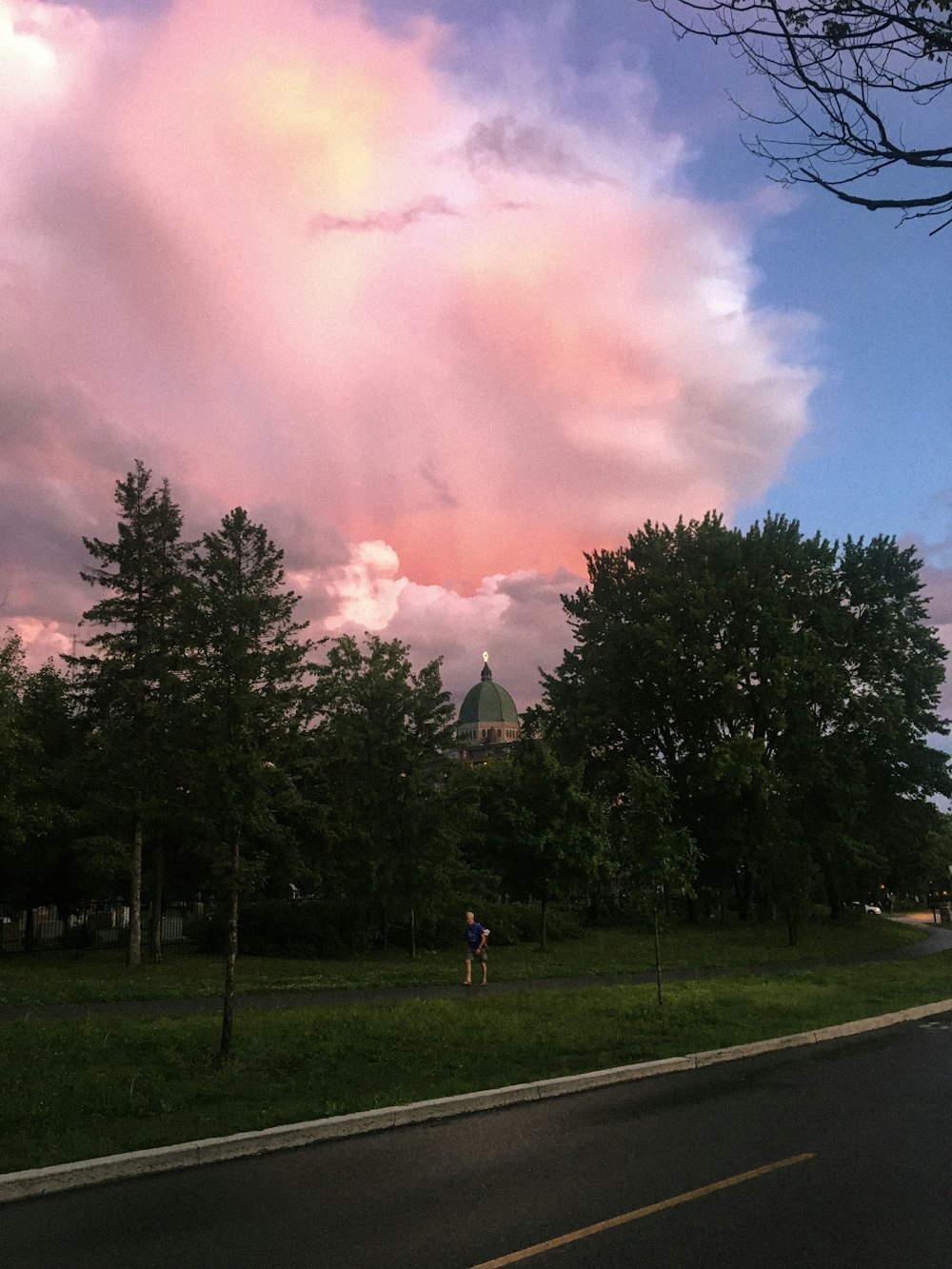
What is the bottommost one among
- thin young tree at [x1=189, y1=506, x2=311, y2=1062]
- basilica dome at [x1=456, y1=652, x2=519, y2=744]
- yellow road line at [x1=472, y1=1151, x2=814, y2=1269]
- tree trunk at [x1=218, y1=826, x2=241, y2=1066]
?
yellow road line at [x1=472, y1=1151, x2=814, y2=1269]

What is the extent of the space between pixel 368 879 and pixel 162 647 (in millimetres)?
9546

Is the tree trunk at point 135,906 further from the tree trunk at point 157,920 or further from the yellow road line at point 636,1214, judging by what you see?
the yellow road line at point 636,1214

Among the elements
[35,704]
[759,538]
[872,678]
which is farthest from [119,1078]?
[872,678]

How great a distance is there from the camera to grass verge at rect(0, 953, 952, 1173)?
28.3 feet

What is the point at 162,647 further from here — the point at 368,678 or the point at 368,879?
the point at 368,879

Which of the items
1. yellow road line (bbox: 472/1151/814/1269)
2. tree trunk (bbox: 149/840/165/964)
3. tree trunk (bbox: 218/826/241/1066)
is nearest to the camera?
yellow road line (bbox: 472/1151/814/1269)

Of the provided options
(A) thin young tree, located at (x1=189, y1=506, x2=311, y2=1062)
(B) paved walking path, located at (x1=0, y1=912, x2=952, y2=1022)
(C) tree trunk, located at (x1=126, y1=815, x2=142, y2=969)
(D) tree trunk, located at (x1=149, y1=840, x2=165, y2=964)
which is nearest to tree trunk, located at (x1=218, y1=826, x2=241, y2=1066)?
(A) thin young tree, located at (x1=189, y1=506, x2=311, y2=1062)

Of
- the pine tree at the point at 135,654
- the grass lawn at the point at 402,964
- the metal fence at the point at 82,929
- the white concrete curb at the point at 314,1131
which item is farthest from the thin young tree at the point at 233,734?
the metal fence at the point at 82,929

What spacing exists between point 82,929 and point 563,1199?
37563 millimetres

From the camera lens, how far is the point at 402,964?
2572 centimetres

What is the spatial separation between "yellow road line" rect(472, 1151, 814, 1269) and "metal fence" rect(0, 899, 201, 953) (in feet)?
107

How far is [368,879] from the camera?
91.1ft

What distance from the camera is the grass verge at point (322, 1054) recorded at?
8641mm

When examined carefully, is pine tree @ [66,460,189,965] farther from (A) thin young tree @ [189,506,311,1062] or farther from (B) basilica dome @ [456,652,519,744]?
(B) basilica dome @ [456,652,519,744]
